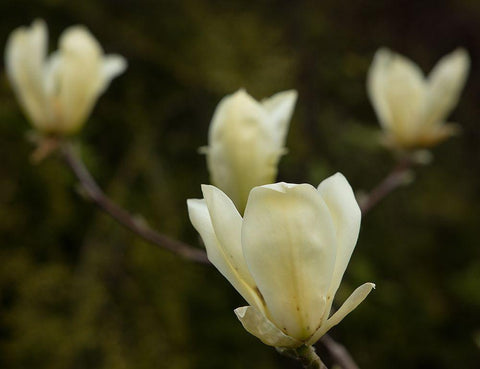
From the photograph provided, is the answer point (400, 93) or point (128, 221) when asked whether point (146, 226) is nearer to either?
point (128, 221)

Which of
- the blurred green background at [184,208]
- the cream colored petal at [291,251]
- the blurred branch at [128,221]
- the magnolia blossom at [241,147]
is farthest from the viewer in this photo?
the blurred green background at [184,208]

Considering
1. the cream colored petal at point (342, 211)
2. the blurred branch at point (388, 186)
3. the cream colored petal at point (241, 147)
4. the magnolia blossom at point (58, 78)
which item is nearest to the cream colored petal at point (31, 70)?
the magnolia blossom at point (58, 78)

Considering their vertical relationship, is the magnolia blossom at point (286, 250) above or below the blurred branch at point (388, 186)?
above

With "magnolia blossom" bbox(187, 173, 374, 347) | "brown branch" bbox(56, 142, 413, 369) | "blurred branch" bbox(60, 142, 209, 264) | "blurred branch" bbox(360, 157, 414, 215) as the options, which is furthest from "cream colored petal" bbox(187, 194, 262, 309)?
"blurred branch" bbox(360, 157, 414, 215)

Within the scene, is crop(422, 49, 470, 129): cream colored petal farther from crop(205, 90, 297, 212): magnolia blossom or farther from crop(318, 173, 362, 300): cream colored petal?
crop(318, 173, 362, 300): cream colored petal

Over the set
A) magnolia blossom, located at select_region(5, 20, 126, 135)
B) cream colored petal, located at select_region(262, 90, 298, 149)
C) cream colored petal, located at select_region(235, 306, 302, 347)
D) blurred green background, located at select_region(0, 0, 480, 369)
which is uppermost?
cream colored petal, located at select_region(262, 90, 298, 149)

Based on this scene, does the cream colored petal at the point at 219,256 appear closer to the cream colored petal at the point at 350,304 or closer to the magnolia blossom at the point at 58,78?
the cream colored petal at the point at 350,304
